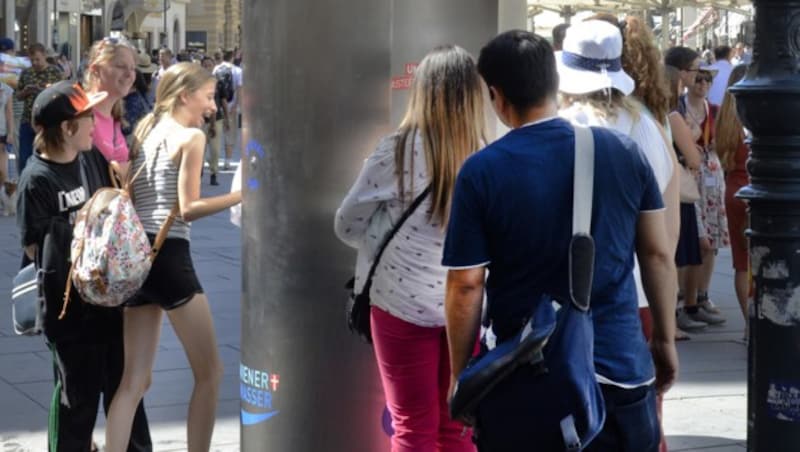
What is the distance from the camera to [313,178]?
16.3ft

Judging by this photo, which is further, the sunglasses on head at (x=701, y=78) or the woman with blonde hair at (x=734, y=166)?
the sunglasses on head at (x=701, y=78)

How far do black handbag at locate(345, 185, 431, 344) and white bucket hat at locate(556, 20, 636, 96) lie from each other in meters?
0.63

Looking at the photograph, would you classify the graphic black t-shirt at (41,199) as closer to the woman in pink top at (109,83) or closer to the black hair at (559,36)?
the woman in pink top at (109,83)

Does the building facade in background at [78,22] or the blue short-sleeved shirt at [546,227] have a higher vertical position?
the building facade in background at [78,22]

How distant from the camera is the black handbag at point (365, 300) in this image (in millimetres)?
4516

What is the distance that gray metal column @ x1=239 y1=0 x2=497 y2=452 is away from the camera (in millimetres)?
4906

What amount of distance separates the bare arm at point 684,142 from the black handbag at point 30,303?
439 centimetres

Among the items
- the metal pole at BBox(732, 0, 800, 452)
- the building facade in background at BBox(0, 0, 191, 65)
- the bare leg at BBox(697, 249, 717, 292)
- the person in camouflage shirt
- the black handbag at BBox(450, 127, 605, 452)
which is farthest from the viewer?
the building facade in background at BBox(0, 0, 191, 65)

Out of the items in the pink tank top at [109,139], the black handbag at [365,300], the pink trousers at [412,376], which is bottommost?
the pink trousers at [412,376]

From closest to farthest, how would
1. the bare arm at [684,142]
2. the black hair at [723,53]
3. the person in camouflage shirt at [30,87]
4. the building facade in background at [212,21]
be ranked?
the bare arm at [684,142] → the person in camouflage shirt at [30,87] → the black hair at [723,53] → the building facade in background at [212,21]

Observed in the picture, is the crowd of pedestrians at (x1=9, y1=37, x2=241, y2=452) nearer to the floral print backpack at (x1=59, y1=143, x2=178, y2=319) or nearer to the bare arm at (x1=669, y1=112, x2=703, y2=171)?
the floral print backpack at (x1=59, y1=143, x2=178, y2=319)

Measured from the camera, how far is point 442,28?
5102 mm

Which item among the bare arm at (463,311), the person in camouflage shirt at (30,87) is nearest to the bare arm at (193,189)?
the bare arm at (463,311)

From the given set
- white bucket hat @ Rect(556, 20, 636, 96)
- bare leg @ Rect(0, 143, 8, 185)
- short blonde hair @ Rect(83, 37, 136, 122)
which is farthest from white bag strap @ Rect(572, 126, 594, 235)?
bare leg @ Rect(0, 143, 8, 185)
